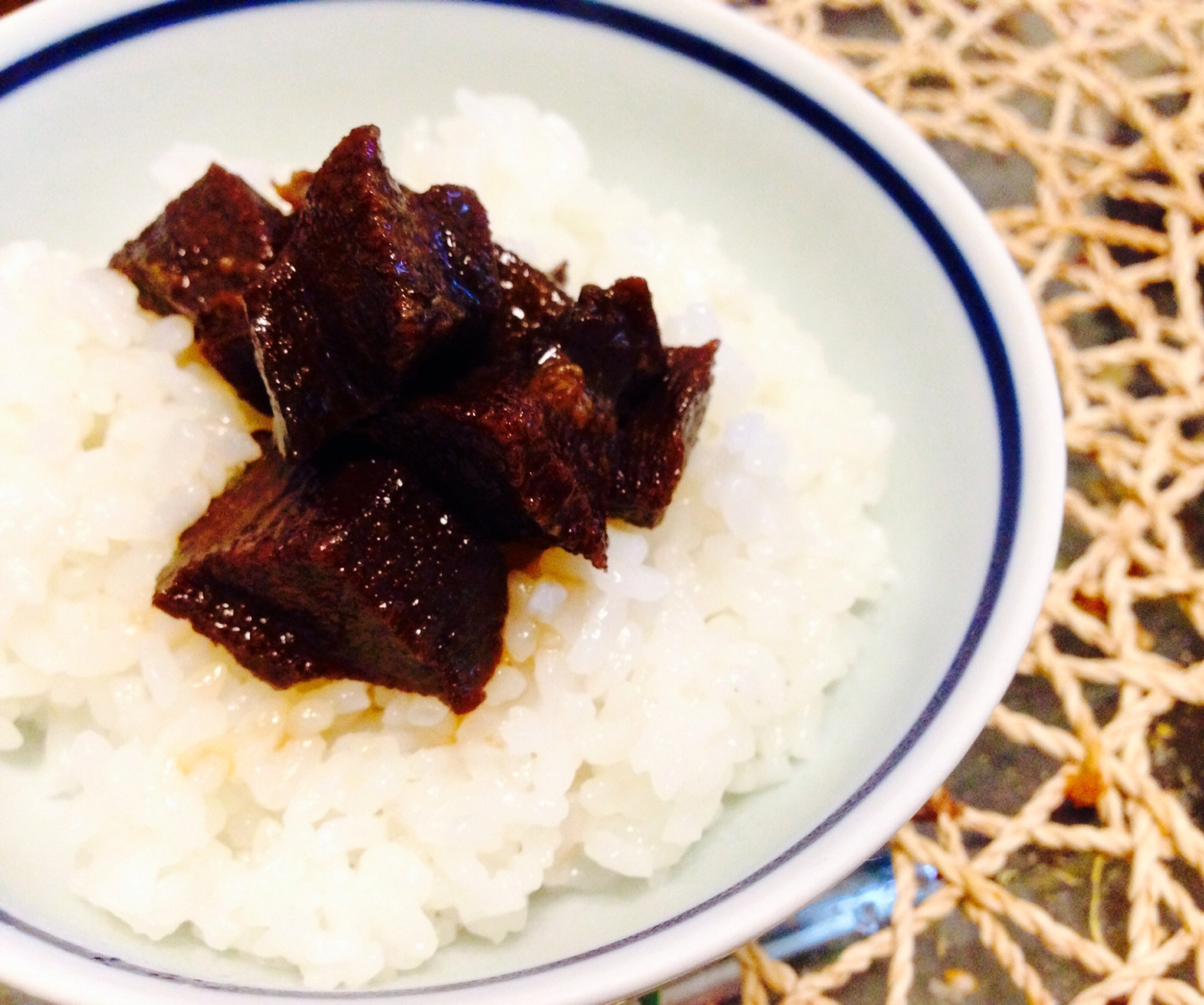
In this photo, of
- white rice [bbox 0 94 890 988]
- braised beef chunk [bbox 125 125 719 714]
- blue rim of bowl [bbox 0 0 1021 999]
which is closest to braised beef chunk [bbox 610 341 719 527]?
braised beef chunk [bbox 125 125 719 714]

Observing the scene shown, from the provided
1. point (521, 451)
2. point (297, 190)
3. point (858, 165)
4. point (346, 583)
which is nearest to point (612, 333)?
point (521, 451)

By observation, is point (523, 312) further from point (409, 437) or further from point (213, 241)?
point (213, 241)

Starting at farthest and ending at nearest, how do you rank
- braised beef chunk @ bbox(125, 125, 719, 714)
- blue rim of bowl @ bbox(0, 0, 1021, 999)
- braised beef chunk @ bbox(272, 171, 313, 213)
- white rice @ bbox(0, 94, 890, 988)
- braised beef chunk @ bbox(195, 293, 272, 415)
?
braised beef chunk @ bbox(272, 171, 313, 213)
braised beef chunk @ bbox(195, 293, 272, 415)
white rice @ bbox(0, 94, 890, 988)
braised beef chunk @ bbox(125, 125, 719, 714)
blue rim of bowl @ bbox(0, 0, 1021, 999)

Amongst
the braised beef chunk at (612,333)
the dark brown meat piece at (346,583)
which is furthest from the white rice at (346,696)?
the braised beef chunk at (612,333)

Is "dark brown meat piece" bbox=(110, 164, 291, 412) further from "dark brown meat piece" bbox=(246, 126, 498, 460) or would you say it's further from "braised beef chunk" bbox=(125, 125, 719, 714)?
"dark brown meat piece" bbox=(246, 126, 498, 460)

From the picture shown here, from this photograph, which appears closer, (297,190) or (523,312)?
(523,312)

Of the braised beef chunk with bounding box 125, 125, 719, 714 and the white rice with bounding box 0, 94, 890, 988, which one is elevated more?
the braised beef chunk with bounding box 125, 125, 719, 714

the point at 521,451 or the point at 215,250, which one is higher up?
the point at 215,250
